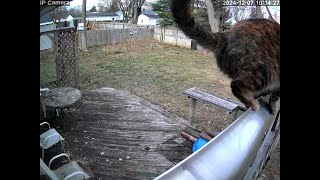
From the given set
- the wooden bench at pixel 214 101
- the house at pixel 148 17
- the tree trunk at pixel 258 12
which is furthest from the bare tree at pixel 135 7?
Result: the tree trunk at pixel 258 12

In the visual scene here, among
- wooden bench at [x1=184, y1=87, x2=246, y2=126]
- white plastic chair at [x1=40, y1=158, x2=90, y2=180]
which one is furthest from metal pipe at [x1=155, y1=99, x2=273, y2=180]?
wooden bench at [x1=184, y1=87, x2=246, y2=126]

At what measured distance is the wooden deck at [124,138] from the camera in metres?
1.44

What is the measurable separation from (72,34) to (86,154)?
1.34 m

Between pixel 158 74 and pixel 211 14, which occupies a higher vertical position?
pixel 211 14

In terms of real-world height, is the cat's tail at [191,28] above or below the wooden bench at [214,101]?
above

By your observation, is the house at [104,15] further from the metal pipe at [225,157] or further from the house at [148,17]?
the metal pipe at [225,157]

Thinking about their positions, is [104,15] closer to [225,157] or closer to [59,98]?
[59,98]

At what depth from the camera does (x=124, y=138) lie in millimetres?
1741

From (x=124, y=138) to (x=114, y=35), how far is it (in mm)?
2521

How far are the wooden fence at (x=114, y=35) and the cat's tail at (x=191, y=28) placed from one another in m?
2.87

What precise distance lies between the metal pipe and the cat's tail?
1.11 feet

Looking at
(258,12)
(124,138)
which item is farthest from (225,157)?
(124,138)

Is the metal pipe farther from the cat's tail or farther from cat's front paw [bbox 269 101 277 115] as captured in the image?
the cat's tail
